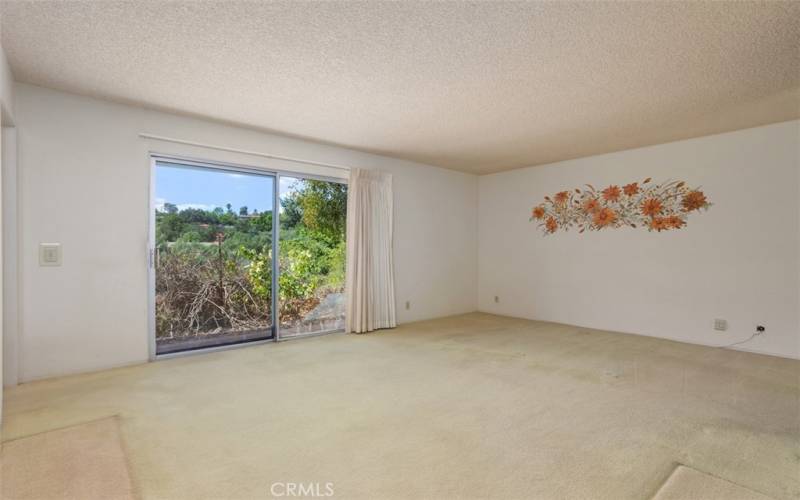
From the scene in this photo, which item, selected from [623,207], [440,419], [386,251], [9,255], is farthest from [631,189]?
[9,255]

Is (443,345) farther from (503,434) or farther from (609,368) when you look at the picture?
(503,434)

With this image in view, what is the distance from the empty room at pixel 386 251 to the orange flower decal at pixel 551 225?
46 millimetres

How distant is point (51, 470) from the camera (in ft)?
6.03

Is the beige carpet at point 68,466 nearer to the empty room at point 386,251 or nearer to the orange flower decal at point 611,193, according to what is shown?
the empty room at point 386,251

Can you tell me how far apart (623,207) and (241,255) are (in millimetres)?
4744

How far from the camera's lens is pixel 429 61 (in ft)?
8.47

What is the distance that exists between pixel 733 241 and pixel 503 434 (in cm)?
374

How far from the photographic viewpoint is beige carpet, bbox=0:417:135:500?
1677 millimetres

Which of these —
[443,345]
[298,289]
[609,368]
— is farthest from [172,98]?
[609,368]

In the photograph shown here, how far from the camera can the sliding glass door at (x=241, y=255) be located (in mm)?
3855

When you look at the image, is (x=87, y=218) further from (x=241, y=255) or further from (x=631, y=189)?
(x=631, y=189)

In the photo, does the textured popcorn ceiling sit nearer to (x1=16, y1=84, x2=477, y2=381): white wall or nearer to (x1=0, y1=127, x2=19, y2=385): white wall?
(x1=16, y1=84, x2=477, y2=381): white wall

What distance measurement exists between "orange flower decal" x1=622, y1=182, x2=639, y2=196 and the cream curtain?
120 inches

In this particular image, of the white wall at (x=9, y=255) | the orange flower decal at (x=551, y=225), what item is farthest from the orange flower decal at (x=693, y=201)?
the white wall at (x=9, y=255)
